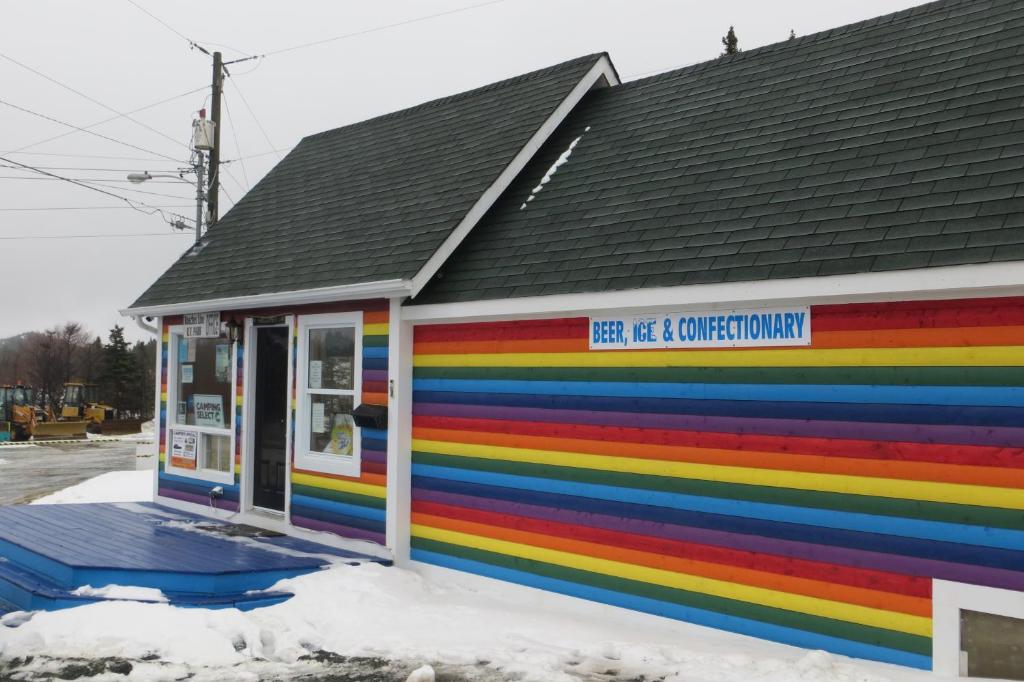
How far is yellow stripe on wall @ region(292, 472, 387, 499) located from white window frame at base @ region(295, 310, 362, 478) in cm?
8

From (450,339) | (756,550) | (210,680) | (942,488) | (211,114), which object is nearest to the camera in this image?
(942,488)

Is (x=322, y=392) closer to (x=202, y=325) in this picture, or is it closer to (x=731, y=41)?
(x=202, y=325)

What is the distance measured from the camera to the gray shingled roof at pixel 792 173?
5.19 meters

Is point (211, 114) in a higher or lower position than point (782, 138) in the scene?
higher

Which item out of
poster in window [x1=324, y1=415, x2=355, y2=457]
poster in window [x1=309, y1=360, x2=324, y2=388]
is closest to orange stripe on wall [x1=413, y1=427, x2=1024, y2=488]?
poster in window [x1=324, y1=415, x2=355, y2=457]

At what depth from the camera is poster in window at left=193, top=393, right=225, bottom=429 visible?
400 inches

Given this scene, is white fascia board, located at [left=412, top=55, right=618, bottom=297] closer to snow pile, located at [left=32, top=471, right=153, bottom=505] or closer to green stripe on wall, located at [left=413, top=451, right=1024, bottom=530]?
green stripe on wall, located at [left=413, top=451, right=1024, bottom=530]

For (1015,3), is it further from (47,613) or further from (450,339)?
(47,613)

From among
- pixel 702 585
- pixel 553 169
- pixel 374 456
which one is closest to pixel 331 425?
pixel 374 456

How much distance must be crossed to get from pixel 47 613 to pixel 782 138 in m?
6.85

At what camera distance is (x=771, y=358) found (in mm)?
5598

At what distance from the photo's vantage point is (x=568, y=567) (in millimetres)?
6660

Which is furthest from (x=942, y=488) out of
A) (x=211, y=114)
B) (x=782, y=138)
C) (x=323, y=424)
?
(x=211, y=114)

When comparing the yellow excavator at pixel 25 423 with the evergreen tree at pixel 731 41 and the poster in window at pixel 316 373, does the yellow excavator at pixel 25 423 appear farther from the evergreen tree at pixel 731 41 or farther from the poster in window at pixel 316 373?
the poster in window at pixel 316 373
